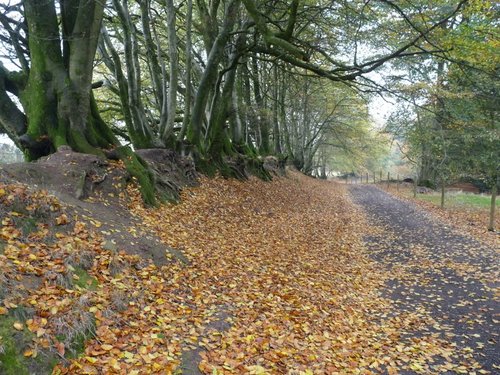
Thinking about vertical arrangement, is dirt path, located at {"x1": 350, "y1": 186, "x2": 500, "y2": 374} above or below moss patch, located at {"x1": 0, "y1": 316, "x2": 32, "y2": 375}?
below

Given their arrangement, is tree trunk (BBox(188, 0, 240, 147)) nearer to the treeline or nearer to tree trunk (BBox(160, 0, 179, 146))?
tree trunk (BBox(160, 0, 179, 146))

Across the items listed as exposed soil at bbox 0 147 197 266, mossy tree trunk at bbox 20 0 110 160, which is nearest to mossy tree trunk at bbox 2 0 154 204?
mossy tree trunk at bbox 20 0 110 160

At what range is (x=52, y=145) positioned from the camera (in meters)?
8.39

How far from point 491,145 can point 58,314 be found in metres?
14.7

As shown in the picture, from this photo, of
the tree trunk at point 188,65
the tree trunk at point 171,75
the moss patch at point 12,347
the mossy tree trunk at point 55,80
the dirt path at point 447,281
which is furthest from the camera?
the tree trunk at point 188,65

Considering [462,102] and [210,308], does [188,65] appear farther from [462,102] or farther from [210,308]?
[462,102]

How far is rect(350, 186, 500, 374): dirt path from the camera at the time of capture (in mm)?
5516

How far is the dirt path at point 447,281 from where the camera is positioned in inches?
217

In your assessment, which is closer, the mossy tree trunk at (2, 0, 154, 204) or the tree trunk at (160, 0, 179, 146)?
the mossy tree trunk at (2, 0, 154, 204)

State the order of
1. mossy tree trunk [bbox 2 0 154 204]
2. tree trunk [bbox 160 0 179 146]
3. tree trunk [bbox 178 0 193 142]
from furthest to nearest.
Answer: tree trunk [bbox 178 0 193 142]
tree trunk [bbox 160 0 179 146]
mossy tree trunk [bbox 2 0 154 204]

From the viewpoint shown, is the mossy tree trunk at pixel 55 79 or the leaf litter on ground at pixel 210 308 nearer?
the leaf litter on ground at pixel 210 308

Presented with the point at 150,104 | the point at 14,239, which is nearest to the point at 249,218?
the point at 14,239

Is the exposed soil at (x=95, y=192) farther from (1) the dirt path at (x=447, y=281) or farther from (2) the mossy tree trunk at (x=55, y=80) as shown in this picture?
(1) the dirt path at (x=447, y=281)

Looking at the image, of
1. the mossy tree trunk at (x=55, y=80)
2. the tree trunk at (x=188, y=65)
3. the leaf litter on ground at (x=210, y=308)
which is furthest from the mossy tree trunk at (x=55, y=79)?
the tree trunk at (x=188, y=65)
